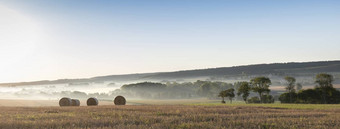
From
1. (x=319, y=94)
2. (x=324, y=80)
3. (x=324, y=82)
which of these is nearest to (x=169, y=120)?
(x=319, y=94)

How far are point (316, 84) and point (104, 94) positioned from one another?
123m

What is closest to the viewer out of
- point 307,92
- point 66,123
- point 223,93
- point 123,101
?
point 66,123

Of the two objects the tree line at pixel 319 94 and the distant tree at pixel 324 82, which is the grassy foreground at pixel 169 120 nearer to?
the tree line at pixel 319 94

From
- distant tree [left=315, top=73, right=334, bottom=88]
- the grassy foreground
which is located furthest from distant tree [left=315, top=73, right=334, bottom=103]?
the grassy foreground

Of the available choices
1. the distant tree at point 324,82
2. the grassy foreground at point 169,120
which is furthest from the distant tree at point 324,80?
the grassy foreground at point 169,120

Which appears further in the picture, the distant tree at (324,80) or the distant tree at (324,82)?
the distant tree at (324,80)

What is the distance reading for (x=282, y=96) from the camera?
111 metres

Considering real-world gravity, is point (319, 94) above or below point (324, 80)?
below

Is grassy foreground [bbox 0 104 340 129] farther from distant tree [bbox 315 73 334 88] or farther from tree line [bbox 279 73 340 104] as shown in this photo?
distant tree [bbox 315 73 334 88]

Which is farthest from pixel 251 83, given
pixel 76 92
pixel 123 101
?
pixel 76 92

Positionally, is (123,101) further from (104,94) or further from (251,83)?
(104,94)

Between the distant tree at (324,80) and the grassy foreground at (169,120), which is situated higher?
the distant tree at (324,80)

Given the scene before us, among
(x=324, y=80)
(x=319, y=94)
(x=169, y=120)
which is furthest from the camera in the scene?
(x=324, y=80)

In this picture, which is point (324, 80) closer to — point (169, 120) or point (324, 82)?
point (324, 82)
